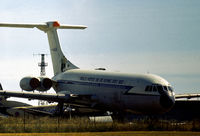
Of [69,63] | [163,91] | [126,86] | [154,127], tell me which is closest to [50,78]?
[69,63]

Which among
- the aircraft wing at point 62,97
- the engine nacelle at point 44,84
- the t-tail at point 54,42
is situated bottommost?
the aircraft wing at point 62,97

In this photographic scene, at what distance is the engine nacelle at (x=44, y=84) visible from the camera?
186 feet

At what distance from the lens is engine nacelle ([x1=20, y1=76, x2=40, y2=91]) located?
5588 cm

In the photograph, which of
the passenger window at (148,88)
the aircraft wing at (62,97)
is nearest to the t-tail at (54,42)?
the aircraft wing at (62,97)

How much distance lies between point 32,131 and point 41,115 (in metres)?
25.5

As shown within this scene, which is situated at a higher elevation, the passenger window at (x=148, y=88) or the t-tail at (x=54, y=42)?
the t-tail at (x=54, y=42)

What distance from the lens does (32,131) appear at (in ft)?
122

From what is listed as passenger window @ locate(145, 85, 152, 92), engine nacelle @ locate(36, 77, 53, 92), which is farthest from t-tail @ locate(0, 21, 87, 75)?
passenger window @ locate(145, 85, 152, 92)

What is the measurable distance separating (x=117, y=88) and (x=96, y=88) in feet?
11.3

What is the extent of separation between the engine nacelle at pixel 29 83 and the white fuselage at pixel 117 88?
2536mm

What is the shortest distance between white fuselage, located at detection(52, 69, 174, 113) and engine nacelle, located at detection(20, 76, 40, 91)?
2536 millimetres

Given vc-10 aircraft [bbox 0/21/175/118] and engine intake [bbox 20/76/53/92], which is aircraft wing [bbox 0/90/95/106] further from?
engine intake [bbox 20/76/53/92]

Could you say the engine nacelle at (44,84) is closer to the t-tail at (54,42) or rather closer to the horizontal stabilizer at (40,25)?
the t-tail at (54,42)

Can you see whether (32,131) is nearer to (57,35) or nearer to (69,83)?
(69,83)
